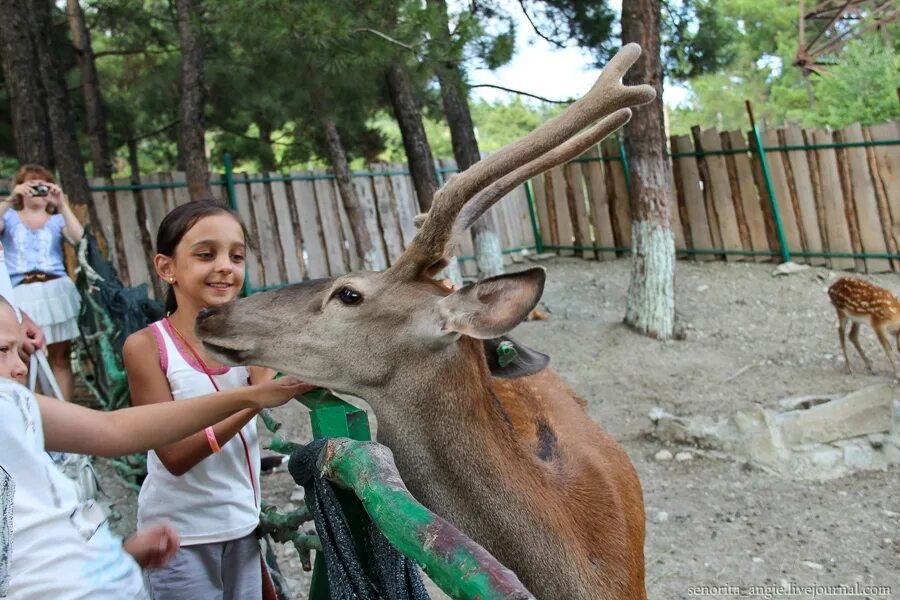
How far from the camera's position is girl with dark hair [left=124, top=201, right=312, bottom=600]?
199cm

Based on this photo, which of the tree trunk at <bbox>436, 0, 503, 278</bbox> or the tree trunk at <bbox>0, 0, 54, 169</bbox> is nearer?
the tree trunk at <bbox>0, 0, 54, 169</bbox>

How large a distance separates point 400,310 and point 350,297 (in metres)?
0.14

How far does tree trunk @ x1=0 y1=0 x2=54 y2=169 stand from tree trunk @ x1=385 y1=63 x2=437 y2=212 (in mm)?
3168

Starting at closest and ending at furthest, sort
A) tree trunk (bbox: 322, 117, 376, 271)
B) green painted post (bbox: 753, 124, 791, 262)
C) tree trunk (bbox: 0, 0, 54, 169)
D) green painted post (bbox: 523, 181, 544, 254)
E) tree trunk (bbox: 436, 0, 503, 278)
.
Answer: tree trunk (bbox: 0, 0, 54, 169), tree trunk (bbox: 322, 117, 376, 271), tree trunk (bbox: 436, 0, 503, 278), green painted post (bbox: 753, 124, 791, 262), green painted post (bbox: 523, 181, 544, 254)

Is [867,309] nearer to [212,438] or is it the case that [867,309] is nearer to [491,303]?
[491,303]

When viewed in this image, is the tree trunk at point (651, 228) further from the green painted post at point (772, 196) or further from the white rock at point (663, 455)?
the white rock at point (663, 455)

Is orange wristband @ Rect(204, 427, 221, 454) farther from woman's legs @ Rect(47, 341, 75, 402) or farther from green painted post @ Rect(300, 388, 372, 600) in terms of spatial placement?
woman's legs @ Rect(47, 341, 75, 402)

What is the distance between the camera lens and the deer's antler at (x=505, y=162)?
7.12 ft

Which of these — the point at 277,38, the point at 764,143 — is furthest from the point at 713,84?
the point at 277,38

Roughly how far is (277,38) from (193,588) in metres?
5.02

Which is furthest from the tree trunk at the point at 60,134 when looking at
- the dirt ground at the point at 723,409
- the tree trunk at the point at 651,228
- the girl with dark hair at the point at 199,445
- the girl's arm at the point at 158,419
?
the girl's arm at the point at 158,419

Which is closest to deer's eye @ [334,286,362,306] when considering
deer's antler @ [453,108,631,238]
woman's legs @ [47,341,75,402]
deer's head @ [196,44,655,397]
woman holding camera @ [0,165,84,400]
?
deer's head @ [196,44,655,397]

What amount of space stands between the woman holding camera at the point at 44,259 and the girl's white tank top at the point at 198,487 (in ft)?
10.0

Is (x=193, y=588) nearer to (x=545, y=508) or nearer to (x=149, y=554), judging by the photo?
(x=149, y=554)
